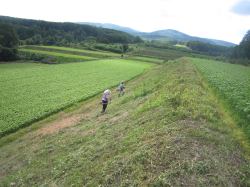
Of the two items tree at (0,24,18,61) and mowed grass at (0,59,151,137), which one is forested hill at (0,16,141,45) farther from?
mowed grass at (0,59,151,137)

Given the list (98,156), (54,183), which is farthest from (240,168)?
(54,183)

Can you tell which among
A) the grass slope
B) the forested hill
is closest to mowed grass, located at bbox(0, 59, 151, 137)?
the grass slope

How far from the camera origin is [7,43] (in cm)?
8212

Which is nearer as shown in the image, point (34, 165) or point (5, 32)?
point (34, 165)

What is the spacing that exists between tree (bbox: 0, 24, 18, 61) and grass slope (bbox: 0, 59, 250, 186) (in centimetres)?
6049

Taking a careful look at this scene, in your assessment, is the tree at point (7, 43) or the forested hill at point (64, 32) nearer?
the tree at point (7, 43)

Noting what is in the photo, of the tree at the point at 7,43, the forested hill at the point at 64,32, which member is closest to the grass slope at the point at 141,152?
the tree at the point at 7,43

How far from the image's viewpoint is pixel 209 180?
1030cm

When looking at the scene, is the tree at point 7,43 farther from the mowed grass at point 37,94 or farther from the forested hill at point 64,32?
the forested hill at point 64,32

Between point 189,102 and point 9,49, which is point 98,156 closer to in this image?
point 189,102

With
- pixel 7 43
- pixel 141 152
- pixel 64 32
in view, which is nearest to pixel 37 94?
pixel 141 152

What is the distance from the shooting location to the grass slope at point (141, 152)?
11.0m

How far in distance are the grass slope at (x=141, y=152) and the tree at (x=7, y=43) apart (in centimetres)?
6049

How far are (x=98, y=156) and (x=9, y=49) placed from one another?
7000 centimetres
